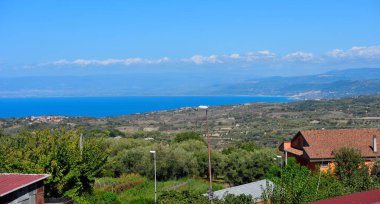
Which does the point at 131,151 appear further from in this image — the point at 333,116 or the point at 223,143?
the point at 333,116

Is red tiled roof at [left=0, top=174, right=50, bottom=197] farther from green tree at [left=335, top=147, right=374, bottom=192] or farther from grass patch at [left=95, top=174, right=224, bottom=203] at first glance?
green tree at [left=335, top=147, right=374, bottom=192]

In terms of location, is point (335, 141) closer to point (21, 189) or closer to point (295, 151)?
point (295, 151)

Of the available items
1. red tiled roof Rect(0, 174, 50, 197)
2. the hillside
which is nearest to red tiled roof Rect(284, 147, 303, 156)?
the hillside

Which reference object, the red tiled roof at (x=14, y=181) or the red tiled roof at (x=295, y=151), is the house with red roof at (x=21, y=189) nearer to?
the red tiled roof at (x=14, y=181)

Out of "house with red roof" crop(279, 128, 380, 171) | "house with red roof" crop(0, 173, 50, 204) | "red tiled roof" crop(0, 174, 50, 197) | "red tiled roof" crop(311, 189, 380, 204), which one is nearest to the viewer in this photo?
"red tiled roof" crop(311, 189, 380, 204)

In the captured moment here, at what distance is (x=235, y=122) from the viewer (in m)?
109

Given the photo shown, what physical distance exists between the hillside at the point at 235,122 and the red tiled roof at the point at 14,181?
37.2 metres

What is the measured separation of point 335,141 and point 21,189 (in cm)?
2814

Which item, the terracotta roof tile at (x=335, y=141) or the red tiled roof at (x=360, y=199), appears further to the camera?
the terracotta roof tile at (x=335, y=141)

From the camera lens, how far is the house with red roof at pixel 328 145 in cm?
3800

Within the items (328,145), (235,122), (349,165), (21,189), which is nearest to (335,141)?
(328,145)

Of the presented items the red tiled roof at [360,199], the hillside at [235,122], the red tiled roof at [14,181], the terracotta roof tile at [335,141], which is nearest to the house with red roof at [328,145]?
the terracotta roof tile at [335,141]

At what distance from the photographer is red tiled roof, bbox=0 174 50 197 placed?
1602cm

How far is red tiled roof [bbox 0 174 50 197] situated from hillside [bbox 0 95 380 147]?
122 feet
